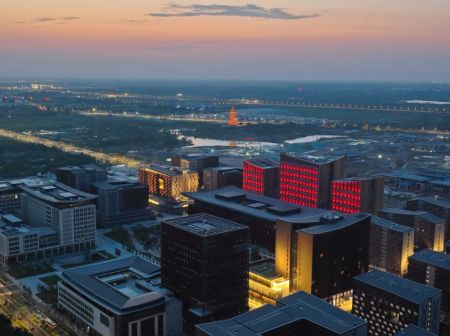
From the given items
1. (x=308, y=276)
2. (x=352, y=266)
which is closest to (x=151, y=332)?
(x=308, y=276)

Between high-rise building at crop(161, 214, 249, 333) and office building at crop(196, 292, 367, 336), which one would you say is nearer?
office building at crop(196, 292, 367, 336)

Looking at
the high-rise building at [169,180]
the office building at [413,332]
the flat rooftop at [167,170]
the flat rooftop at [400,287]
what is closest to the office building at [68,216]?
the high-rise building at [169,180]

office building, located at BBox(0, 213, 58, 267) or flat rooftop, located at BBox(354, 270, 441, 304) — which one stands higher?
flat rooftop, located at BBox(354, 270, 441, 304)

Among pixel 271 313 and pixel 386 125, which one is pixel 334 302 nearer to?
pixel 271 313

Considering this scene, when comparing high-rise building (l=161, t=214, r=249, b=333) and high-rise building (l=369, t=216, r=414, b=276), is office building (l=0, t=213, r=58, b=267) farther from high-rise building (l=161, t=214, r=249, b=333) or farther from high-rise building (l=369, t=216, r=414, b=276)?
high-rise building (l=369, t=216, r=414, b=276)

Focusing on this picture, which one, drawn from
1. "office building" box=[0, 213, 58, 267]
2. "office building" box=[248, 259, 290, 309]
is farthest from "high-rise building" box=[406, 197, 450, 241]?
"office building" box=[0, 213, 58, 267]

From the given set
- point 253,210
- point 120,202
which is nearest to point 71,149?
point 120,202
